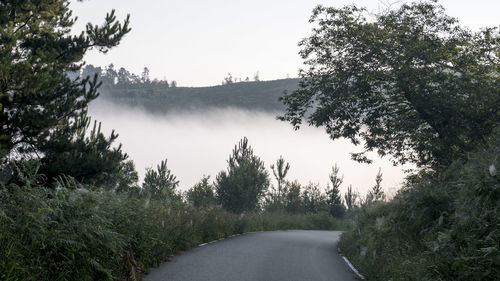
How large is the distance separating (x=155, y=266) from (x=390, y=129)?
13.5 m

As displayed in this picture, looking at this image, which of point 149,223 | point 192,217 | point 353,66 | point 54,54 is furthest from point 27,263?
point 353,66

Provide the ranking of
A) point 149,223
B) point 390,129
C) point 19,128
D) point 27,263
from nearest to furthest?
point 27,263 → point 149,223 → point 19,128 → point 390,129

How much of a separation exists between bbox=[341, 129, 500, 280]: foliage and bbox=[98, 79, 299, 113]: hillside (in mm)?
154542

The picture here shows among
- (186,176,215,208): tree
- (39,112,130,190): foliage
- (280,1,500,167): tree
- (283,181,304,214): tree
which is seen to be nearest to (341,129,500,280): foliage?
(280,1,500,167): tree

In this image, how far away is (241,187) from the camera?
151 feet

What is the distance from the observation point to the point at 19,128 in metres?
18.3

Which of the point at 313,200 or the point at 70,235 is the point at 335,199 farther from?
the point at 70,235

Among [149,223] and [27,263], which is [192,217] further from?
[27,263]

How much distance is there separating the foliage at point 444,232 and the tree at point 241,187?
1250 inches

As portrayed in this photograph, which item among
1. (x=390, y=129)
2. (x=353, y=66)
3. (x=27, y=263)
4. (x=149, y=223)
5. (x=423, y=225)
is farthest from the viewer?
(x=390, y=129)

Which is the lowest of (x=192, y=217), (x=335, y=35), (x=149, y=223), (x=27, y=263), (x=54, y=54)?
(x=192, y=217)

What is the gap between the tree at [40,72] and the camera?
16031 mm

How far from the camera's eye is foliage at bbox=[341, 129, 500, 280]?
7148 mm

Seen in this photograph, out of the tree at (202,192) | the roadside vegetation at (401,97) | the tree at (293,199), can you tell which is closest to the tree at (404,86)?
the roadside vegetation at (401,97)
